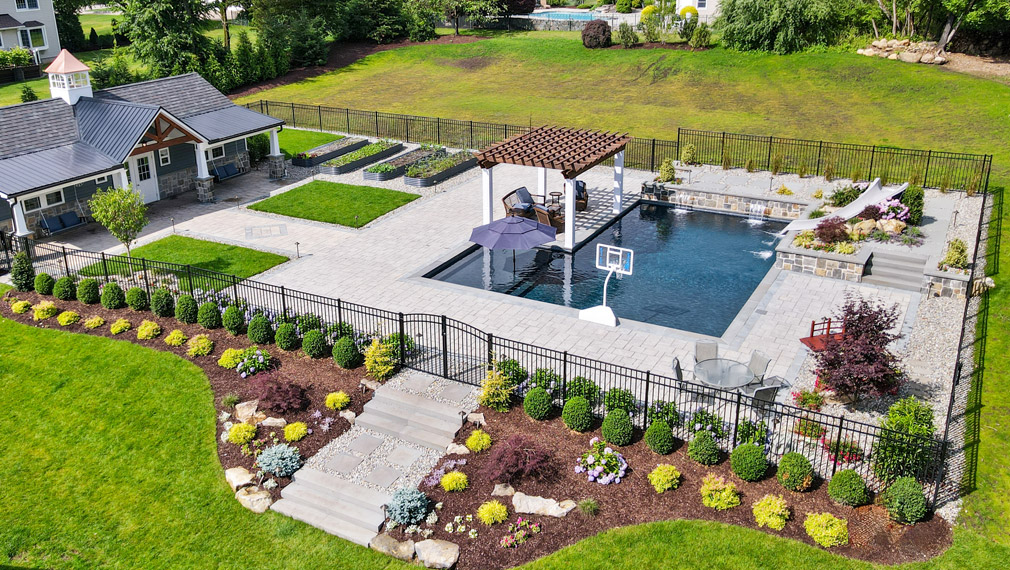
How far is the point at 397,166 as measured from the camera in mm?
35219

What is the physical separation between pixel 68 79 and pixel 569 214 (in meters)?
20.8

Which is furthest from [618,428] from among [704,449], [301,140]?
[301,140]

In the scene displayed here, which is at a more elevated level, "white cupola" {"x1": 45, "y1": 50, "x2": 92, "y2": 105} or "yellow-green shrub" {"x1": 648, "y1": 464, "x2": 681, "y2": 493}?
"white cupola" {"x1": 45, "y1": 50, "x2": 92, "y2": 105}

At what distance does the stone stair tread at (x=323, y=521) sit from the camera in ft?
45.5

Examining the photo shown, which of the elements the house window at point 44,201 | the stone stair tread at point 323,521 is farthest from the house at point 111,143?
the stone stair tread at point 323,521

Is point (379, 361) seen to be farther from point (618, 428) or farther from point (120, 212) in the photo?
point (120, 212)

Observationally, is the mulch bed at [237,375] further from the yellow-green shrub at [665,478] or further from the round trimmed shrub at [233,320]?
the yellow-green shrub at [665,478]

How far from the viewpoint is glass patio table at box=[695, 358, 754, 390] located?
55.2 ft

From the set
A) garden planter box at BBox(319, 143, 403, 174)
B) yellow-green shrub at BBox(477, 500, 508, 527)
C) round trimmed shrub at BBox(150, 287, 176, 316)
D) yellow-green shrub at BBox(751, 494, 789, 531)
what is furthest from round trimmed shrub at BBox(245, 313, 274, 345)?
garden planter box at BBox(319, 143, 403, 174)

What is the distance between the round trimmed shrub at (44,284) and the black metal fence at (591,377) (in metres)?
1.47

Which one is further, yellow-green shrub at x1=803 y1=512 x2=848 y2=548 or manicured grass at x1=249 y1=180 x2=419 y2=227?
manicured grass at x1=249 y1=180 x2=419 y2=227

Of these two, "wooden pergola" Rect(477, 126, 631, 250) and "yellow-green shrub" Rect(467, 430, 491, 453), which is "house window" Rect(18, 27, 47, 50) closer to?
"wooden pergola" Rect(477, 126, 631, 250)

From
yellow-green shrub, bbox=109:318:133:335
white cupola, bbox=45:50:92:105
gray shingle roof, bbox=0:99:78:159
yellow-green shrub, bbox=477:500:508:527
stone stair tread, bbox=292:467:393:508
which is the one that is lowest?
stone stair tread, bbox=292:467:393:508

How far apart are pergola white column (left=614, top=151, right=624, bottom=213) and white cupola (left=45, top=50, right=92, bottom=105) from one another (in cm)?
2111
